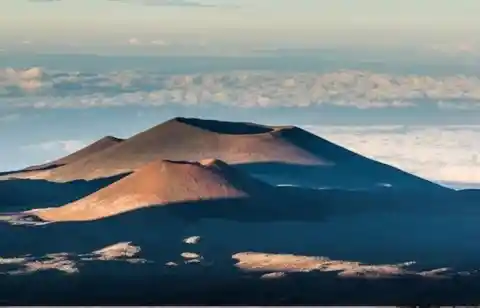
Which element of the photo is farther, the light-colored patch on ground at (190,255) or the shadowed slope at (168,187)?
the light-colored patch on ground at (190,255)

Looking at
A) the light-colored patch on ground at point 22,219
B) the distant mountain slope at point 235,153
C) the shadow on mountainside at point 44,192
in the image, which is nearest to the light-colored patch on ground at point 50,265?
the light-colored patch on ground at point 22,219

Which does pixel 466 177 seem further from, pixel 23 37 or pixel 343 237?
pixel 23 37

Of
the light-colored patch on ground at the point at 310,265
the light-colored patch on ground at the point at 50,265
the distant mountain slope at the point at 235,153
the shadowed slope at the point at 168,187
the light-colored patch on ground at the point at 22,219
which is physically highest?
the distant mountain slope at the point at 235,153

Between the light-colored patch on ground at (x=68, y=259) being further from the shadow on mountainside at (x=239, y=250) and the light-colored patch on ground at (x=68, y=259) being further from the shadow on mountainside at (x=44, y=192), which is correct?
the shadow on mountainside at (x=44, y=192)

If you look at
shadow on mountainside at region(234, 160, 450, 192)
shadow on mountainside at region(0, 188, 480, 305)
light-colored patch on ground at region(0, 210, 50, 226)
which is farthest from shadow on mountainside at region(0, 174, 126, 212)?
shadow on mountainside at region(234, 160, 450, 192)

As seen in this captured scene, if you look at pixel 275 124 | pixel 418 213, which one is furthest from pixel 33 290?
pixel 418 213

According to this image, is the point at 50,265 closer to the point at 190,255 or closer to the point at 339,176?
the point at 190,255

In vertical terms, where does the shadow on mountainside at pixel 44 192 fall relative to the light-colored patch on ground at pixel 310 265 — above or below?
above

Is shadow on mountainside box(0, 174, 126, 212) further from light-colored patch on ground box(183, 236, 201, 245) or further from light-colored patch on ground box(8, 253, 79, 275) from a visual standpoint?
light-colored patch on ground box(183, 236, 201, 245)
